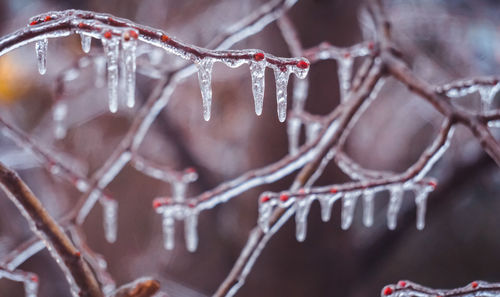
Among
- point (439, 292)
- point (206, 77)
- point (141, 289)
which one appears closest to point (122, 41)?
point (206, 77)

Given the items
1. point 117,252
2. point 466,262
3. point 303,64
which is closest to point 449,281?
point 466,262

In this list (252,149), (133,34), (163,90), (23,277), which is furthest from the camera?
(252,149)

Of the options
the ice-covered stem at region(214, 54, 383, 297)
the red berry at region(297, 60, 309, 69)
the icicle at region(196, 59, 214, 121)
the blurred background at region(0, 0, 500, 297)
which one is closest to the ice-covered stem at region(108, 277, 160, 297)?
the ice-covered stem at region(214, 54, 383, 297)

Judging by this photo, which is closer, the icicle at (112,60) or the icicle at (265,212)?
the icicle at (112,60)

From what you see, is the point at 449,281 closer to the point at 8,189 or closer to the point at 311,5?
the point at 311,5

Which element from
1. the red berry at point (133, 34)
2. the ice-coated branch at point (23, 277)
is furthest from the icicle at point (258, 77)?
the ice-coated branch at point (23, 277)

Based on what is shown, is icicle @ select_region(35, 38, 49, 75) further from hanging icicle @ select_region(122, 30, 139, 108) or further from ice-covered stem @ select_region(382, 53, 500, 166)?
ice-covered stem @ select_region(382, 53, 500, 166)

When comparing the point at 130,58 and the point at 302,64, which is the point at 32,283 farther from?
the point at 302,64

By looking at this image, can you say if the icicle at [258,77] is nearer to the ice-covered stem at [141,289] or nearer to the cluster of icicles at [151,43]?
the cluster of icicles at [151,43]
